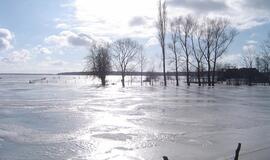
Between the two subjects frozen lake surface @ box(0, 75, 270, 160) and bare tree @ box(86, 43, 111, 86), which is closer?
frozen lake surface @ box(0, 75, 270, 160)

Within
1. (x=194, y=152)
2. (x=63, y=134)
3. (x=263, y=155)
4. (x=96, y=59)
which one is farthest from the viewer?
(x=96, y=59)

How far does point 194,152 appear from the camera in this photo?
25.2ft

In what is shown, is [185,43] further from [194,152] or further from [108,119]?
[194,152]

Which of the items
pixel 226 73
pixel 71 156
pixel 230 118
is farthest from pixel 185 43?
pixel 71 156

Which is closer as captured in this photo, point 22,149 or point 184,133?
point 22,149

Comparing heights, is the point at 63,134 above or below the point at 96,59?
below

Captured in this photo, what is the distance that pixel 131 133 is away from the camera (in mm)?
9953

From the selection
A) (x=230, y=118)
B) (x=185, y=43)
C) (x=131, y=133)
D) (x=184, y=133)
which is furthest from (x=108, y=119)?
(x=185, y=43)

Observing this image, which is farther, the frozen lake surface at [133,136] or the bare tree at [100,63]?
the bare tree at [100,63]

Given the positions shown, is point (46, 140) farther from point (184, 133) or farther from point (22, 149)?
point (184, 133)

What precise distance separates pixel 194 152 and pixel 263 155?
158 centimetres

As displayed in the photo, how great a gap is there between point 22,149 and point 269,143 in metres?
6.68

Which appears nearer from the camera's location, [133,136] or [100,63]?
[133,136]

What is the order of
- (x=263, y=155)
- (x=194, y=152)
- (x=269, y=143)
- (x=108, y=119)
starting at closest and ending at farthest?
(x=263, y=155) < (x=194, y=152) < (x=269, y=143) < (x=108, y=119)
